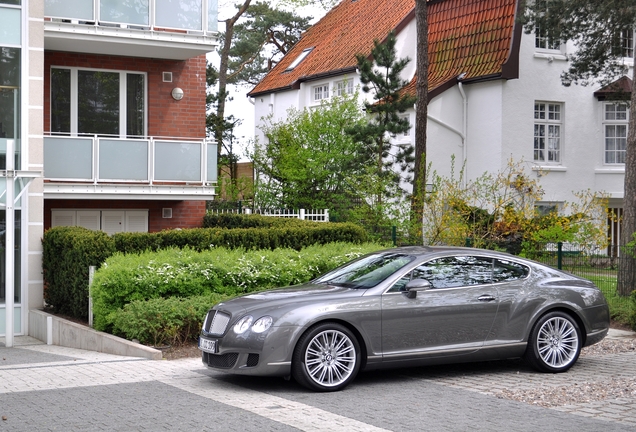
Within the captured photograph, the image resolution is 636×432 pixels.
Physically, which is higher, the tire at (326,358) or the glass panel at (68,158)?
the glass panel at (68,158)

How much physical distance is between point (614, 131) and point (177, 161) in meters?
17.2

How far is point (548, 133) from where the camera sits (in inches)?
1147

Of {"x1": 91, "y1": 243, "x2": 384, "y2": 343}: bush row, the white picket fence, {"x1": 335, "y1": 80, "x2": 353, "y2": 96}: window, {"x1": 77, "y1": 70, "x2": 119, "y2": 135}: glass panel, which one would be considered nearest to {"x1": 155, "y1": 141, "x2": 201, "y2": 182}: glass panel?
{"x1": 77, "y1": 70, "x2": 119, "y2": 135}: glass panel

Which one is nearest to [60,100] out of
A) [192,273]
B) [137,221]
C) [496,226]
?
[137,221]

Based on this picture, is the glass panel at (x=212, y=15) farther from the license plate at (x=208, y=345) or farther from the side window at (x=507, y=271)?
the license plate at (x=208, y=345)

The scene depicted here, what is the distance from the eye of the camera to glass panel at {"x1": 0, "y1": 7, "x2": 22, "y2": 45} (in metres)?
17.0

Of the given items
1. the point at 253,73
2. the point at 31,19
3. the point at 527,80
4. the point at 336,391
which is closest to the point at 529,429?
the point at 336,391

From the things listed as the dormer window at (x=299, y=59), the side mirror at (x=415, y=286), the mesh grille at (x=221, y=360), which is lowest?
the mesh grille at (x=221, y=360)

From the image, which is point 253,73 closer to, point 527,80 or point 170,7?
point 527,80

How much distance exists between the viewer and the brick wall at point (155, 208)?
19781 mm

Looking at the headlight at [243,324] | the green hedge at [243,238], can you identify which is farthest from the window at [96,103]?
the headlight at [243,324]

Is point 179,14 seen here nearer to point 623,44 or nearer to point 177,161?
point 177,161

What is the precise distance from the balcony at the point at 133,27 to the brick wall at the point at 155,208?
342cm

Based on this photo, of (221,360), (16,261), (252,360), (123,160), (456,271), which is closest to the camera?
(252,360)
